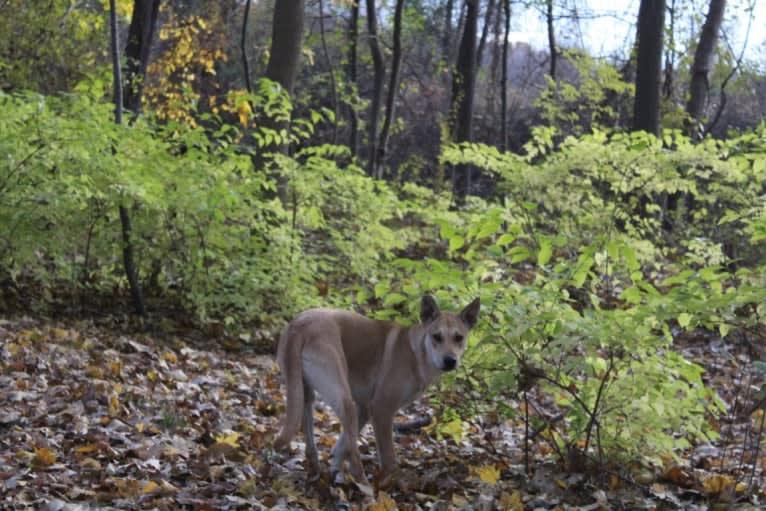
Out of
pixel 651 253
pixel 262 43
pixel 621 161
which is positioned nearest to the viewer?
pixel 621 161

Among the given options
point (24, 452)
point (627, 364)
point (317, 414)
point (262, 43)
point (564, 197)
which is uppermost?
point (262, 43)

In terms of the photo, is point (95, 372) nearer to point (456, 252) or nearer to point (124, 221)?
point (124, 221)

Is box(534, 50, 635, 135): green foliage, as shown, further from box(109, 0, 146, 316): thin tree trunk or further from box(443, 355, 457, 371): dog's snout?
box(443, 355, 457, 371): dog's snout

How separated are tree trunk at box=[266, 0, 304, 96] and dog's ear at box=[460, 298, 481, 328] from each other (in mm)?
8344

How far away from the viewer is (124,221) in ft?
32.9

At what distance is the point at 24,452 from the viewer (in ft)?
17.2

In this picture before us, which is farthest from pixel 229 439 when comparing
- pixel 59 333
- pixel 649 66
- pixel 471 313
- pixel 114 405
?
pixel 649 66

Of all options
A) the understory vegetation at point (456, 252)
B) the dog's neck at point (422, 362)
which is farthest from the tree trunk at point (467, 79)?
the dog's neck at point (422, 362)

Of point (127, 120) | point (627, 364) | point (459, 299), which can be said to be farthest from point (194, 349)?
point (627, 364)

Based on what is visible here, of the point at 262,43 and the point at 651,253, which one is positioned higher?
the point at 262,43

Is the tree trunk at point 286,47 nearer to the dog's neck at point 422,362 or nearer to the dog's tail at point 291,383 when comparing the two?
the dog's neck at point 422,362

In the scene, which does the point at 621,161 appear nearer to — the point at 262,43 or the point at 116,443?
the point at 116,443

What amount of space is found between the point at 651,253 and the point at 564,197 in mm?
1451

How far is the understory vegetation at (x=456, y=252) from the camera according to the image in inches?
223
